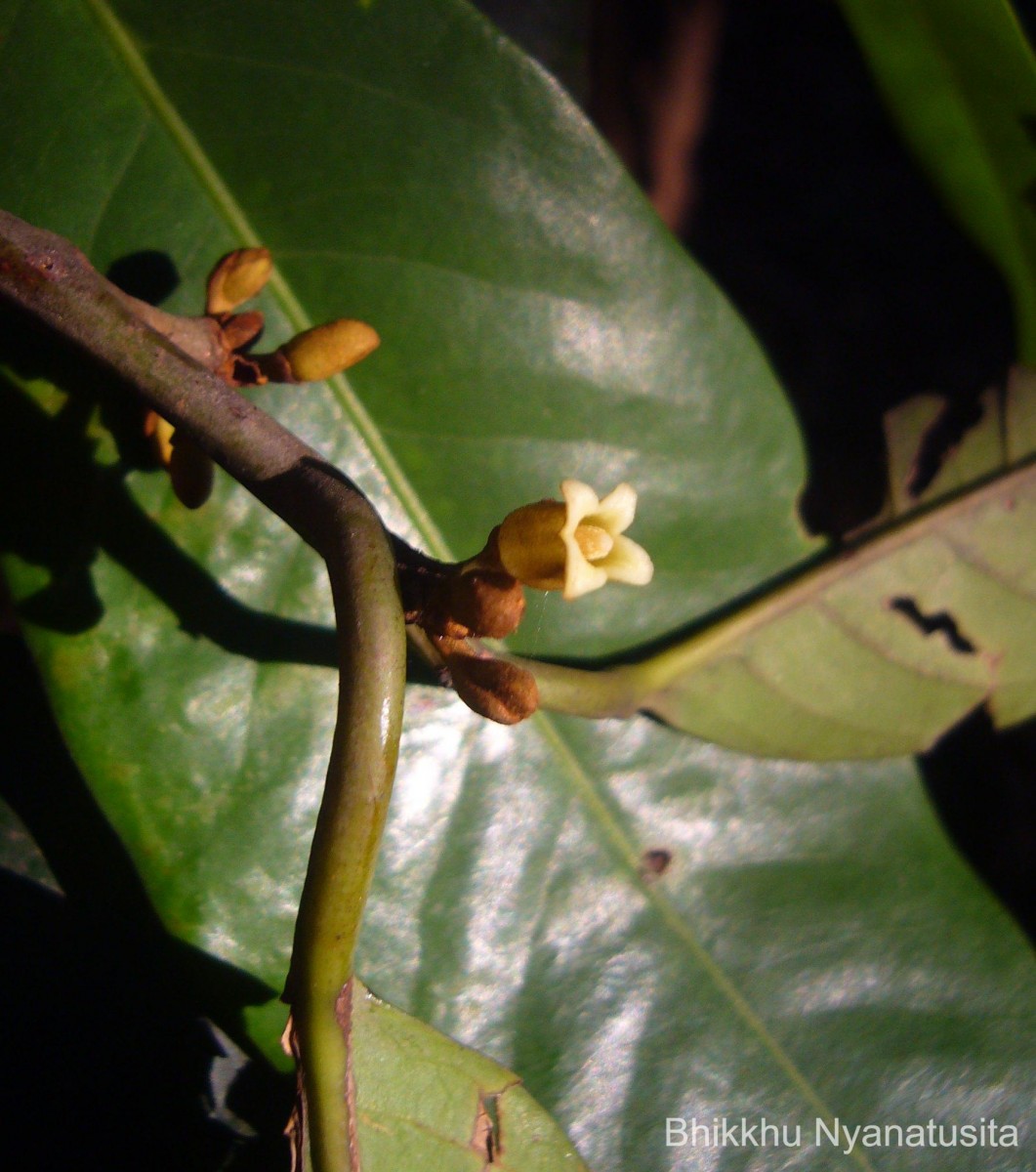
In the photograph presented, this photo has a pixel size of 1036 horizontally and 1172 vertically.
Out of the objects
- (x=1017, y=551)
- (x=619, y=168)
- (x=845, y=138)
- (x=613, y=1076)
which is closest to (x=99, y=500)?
(x=619, y=168)

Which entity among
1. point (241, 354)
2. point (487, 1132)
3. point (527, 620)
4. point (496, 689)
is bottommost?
point (487, 1132)

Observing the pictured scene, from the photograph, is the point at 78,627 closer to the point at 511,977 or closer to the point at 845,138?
the point at 511,977

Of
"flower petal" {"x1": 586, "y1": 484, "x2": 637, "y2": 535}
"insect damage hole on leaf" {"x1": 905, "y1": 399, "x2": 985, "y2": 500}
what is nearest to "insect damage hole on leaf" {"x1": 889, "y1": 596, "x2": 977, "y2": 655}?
"insect damage hole on leaf" {"x1": 905, "y1": 399, "x2": 985, "y2": 500}

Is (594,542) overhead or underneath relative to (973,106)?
underneath

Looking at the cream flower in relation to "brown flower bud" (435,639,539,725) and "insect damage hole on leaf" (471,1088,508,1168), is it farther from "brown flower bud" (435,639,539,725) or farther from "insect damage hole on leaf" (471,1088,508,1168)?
"insect damage hole on leaf" (471,1088,508,1168)

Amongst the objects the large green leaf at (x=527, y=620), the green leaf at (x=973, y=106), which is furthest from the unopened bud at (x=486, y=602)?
the green leaf at (x=973, y=106)

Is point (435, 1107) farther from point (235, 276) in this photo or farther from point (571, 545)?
point (235, 276)

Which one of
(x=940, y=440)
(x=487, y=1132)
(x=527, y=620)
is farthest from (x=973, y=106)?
(x=487, y=1132)
